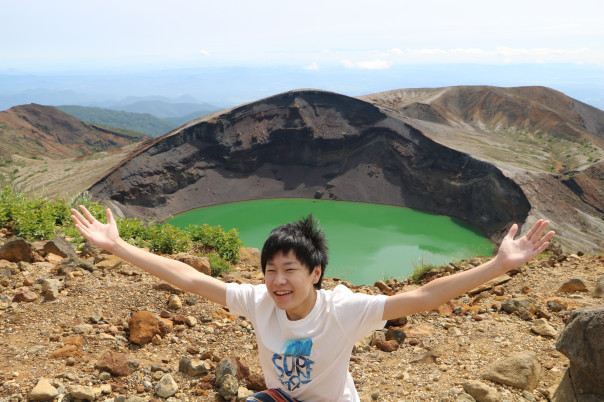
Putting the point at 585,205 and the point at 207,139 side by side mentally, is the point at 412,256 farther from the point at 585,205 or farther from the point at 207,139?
the point at 207,139

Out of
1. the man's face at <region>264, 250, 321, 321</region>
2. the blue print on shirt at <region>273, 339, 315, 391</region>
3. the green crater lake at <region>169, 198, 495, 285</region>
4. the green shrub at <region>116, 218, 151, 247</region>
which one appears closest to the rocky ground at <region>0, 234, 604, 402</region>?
the blue print on shirt at <region>273, 339, 315, 391</region>

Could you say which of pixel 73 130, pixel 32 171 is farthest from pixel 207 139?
pixel 73 130

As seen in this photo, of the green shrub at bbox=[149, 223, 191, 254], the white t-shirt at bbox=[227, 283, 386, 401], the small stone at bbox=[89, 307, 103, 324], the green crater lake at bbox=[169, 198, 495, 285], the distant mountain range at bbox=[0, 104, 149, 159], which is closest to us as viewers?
the white t-shirt at bbox=[227, 283, 386, 401]

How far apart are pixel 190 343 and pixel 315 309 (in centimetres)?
280

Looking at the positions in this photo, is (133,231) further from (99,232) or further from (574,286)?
(574,286)

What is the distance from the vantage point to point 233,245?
10.3m

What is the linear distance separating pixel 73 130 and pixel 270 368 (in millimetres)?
105829

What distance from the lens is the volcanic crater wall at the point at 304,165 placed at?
36.1m

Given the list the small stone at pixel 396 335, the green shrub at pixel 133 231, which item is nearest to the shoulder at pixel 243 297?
the small stone at pixel 396 335

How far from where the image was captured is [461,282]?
2.37 m

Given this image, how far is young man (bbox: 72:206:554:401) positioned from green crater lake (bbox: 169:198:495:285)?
49.6ft

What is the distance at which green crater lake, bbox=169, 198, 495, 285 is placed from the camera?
21.5 m

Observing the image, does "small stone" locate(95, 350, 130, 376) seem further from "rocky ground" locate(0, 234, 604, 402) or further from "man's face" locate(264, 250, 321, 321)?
"man's face" locate(264, 250, 321, 321)

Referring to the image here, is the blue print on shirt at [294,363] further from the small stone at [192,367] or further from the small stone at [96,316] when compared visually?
the small stone at [96,316]
